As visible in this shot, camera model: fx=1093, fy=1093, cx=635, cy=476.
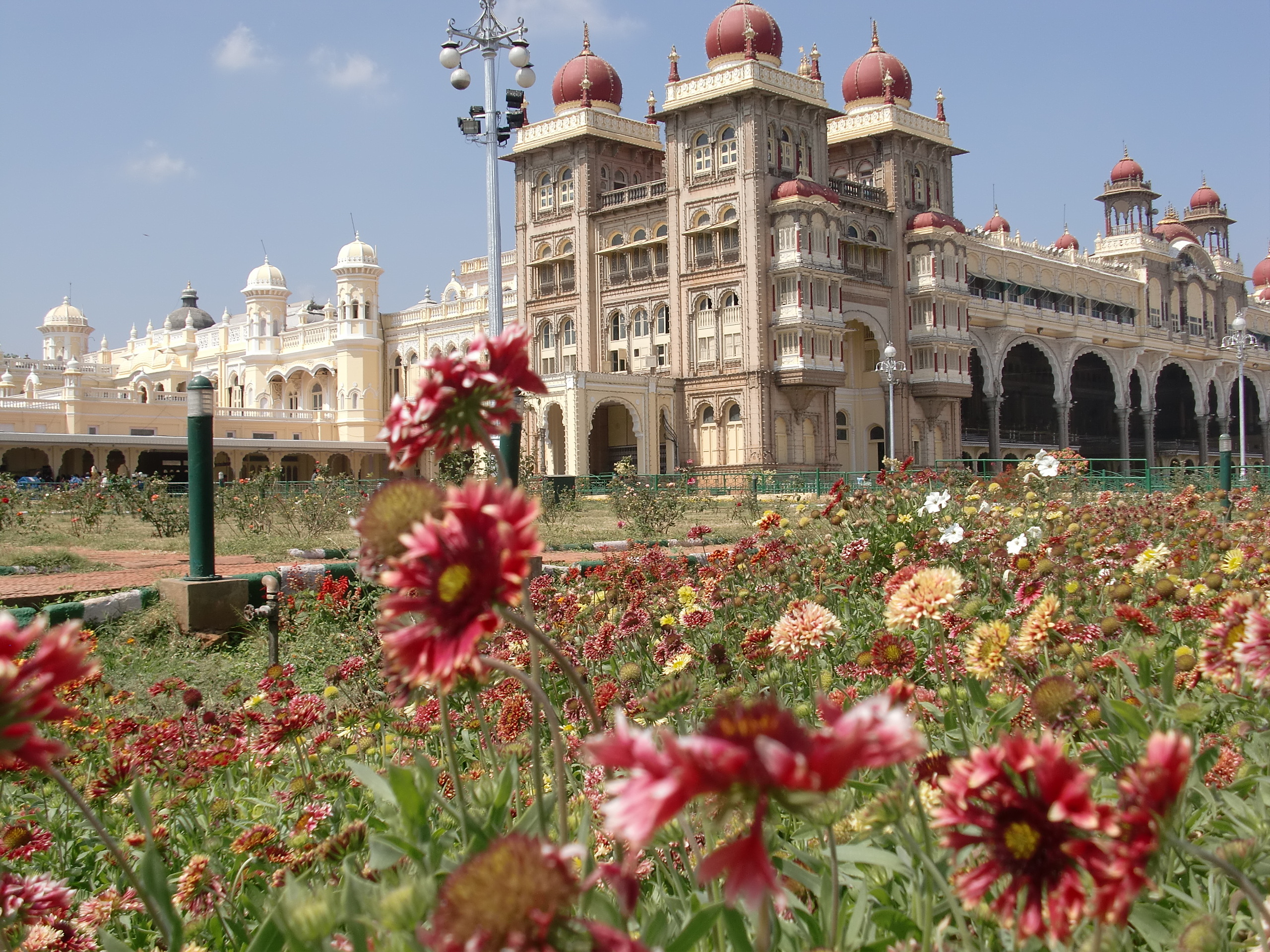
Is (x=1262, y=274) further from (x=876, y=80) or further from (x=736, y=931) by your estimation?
(x=736, y=931)

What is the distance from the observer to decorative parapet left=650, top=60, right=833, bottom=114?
1164 inches

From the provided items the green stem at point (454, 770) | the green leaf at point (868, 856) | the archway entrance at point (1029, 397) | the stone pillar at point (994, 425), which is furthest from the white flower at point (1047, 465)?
the archway entrance at point (1029, 397)

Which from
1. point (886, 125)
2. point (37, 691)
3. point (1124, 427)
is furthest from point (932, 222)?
point (37, 691)

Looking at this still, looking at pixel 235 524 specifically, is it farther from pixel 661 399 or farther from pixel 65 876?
pixel 661 399

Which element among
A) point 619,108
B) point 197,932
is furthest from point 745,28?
point 197,932

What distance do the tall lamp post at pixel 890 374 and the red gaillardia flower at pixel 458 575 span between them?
1508cm

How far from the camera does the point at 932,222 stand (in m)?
33.2

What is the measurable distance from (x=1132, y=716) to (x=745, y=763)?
3.92 feet

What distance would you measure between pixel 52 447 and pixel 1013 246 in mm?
31800

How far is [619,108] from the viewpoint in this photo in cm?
3491

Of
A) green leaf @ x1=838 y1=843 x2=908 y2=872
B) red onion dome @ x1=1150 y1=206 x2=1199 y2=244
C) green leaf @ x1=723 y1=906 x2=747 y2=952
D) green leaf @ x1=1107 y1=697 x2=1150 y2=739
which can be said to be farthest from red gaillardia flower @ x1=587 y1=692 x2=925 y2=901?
red onion dome @ x1=1150 y1=206 x2=1199 y2=244

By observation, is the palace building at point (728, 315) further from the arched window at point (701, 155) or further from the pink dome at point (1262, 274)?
the pink dome at point (1262, 274)

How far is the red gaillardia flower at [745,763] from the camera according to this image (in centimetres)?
68

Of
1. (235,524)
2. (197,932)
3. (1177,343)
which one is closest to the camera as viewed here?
(197,932)
